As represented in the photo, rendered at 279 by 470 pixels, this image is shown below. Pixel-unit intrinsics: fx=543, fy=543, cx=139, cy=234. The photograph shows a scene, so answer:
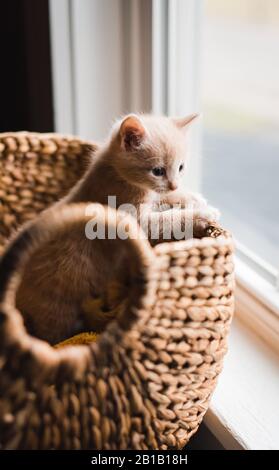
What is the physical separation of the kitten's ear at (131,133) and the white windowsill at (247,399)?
38 cm

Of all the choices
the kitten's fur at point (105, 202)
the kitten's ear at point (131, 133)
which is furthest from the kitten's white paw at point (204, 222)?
the kitten's ear at point (131, 133)

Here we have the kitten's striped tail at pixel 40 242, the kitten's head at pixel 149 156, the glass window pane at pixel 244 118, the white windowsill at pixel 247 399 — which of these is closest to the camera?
the kitten's striped tail at pixel 40 242

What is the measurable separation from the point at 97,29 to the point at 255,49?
0.42m

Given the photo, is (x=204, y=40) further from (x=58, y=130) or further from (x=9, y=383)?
(x=9, y=383)

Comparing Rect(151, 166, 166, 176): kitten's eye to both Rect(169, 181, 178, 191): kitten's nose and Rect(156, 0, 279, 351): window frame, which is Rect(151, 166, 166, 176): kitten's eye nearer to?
Rect(169, 181, 178, 191): kitten's nose

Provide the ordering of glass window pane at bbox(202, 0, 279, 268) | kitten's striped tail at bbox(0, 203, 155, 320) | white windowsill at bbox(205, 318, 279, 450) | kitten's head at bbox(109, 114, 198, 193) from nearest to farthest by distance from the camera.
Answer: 1. kitten's striped tail at bbox(0, 203, 155, 320)
2. white windowsill at bbox(205, 318, 279, 450)
3. kitten's head at bbox(109, 114, 198, 193)
4. glass window pane at bbox(202, 0, 279, 268)

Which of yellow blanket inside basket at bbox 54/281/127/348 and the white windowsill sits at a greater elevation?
yellow blanket inside basket at bbox 54/281/127/348

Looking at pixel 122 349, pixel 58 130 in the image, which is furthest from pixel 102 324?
pixel 58 130

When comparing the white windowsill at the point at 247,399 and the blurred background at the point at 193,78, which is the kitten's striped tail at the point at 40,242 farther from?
the blurred background at the point at 193,78

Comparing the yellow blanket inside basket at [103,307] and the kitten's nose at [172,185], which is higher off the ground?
the kitten's nose at [172,185]

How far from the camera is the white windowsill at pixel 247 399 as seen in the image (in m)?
0.73

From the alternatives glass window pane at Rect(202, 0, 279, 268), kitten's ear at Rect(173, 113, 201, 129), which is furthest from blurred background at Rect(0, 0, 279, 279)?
kitten's ear at Rect(173, 113, 201, 129)

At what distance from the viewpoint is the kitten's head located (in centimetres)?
84
